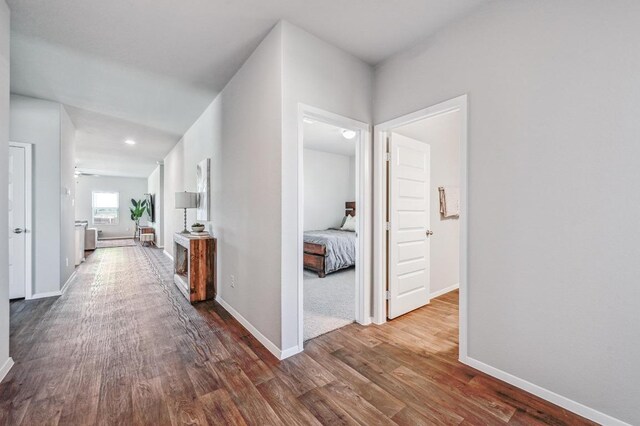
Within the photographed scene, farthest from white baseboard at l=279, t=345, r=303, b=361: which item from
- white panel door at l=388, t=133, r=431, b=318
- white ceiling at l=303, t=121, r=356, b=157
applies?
white ceiling at l=303, t=121, r=356, b=157

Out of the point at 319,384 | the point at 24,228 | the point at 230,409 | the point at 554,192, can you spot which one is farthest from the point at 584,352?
the point at 24,228

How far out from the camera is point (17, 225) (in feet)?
11.2

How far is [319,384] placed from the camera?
180 cm

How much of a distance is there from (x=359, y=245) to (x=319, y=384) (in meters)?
1.30

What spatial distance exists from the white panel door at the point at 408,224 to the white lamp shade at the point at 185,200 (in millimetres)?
3093

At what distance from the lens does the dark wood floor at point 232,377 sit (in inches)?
60.1

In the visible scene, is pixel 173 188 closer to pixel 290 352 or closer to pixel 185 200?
pixel 185 200

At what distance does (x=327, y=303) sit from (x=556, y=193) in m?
2.49

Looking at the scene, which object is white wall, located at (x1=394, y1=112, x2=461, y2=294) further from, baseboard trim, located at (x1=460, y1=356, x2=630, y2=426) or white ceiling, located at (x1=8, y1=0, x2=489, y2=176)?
baseboard trim, located at (x1=460, y1=356, x2=630, y2=426)

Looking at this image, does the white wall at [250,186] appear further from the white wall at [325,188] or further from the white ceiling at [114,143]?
the white wall at [325,188]

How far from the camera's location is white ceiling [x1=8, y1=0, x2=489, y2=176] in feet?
6.48

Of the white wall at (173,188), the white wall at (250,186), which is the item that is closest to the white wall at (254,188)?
the white wall at (250,186)

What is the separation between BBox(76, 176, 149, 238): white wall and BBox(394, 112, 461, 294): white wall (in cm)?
1162

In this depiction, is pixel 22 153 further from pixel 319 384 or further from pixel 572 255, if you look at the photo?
pixel 572 255
